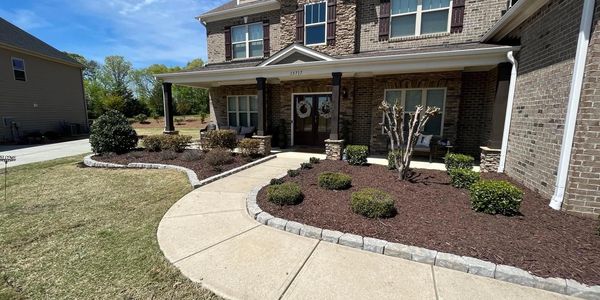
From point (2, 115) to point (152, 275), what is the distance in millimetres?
17150

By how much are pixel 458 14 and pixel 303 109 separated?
5.98m

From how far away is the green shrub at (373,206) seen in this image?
3576 mm

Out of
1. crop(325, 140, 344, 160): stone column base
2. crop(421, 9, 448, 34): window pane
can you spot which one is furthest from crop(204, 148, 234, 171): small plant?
crop(421, 9, 448, 34): window pane

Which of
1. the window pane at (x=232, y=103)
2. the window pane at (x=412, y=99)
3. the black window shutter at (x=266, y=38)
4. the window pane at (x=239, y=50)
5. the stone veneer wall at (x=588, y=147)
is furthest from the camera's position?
the window pane at (x=232, y=103)

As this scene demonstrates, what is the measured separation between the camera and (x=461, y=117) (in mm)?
8195

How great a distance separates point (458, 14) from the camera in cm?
777

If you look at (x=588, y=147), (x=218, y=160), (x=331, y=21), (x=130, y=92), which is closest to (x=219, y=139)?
(x=218, y=160)

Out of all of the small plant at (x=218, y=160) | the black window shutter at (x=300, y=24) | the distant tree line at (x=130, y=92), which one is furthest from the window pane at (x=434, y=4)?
the distant tree line at (x=130, y=92)

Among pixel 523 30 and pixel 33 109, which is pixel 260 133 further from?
pixel 33 109

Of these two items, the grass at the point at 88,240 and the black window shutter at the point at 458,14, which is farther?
the black window shutter at the point at 458,14

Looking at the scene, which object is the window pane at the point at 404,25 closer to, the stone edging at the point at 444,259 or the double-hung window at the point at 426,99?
the double-hung window at the point at 426,99

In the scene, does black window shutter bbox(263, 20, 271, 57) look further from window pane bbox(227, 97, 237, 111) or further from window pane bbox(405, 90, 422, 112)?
window pane bbox(405, 90, 422, 112)

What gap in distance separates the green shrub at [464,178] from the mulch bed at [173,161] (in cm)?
529

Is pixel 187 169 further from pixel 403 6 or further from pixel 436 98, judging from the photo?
pixel 403 6
